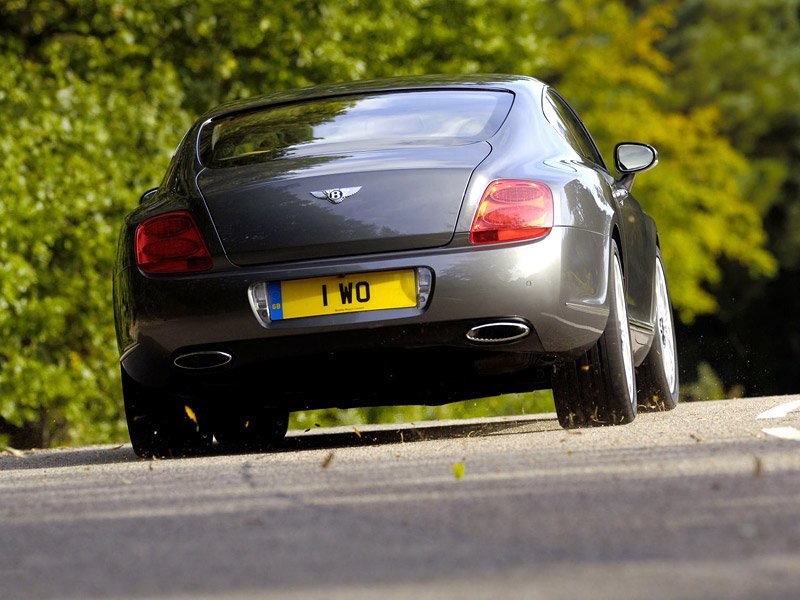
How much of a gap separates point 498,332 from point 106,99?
34.7ft

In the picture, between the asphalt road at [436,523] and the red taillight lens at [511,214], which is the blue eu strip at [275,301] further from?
the red taillight lens at [511,214]

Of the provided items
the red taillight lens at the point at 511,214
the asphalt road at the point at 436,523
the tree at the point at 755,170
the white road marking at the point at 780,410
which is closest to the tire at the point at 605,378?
the asphalt road at the point at 436,523

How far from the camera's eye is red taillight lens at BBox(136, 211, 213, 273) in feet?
21.1

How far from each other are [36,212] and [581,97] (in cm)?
2245

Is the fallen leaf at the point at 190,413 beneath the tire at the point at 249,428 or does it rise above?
above

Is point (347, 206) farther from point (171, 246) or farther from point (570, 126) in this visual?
point (570, 126)

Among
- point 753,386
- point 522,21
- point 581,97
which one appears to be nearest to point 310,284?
point 522,21

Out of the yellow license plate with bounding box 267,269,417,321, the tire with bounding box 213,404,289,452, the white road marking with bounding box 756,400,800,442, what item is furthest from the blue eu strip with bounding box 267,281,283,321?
the white road marking with bounding box 756,400,800,442

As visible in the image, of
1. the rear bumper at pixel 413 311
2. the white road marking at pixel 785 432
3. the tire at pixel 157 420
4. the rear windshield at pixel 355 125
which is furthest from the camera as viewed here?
the tire at pixel 157 420

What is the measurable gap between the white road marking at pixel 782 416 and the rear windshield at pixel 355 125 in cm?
160

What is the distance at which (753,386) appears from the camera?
4528 centimetres

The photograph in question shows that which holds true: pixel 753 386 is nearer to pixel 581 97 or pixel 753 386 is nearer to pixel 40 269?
pixel 581 97

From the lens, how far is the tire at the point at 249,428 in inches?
316

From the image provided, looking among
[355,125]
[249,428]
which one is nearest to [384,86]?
[355,125]
